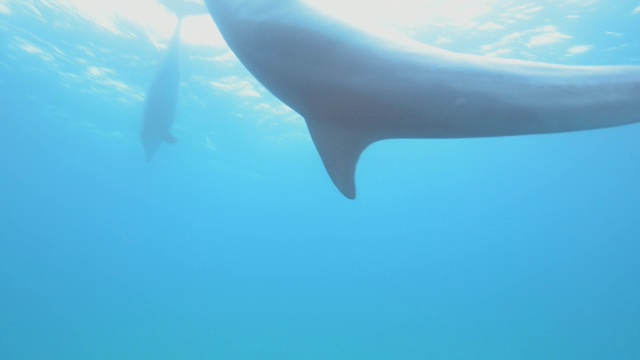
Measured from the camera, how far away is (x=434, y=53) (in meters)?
2.75

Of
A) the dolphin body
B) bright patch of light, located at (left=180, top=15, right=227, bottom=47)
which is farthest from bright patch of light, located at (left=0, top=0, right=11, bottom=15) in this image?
the dolphin body

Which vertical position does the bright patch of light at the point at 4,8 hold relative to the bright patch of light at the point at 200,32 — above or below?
above

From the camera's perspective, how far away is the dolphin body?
245 centimetres

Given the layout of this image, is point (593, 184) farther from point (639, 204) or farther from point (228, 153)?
point (228, 153)

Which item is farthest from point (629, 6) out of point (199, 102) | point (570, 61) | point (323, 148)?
point (199, 102)

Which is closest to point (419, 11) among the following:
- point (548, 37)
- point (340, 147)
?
point (548, 37)

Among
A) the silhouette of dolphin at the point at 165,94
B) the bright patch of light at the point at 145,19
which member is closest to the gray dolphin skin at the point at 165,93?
the silhouette of dolphin at the point at 165,94

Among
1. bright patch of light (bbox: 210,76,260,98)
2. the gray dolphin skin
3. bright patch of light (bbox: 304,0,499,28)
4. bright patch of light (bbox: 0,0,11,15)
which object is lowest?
the gray dolphin skin

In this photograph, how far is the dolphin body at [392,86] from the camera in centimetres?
245

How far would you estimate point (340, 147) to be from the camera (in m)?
3.47

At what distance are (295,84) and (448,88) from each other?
38.4 inches

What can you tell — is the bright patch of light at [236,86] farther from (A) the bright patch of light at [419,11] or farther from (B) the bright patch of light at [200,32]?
(A) the bright patch of light at [419,11]

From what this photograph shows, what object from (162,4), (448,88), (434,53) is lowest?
(448,88)

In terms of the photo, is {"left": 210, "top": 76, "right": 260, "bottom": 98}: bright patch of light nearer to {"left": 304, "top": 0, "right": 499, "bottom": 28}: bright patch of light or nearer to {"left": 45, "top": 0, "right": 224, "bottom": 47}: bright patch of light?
{"left": 45, "top": 0, "right": 224, "bottom": 47}: bright patch of light
